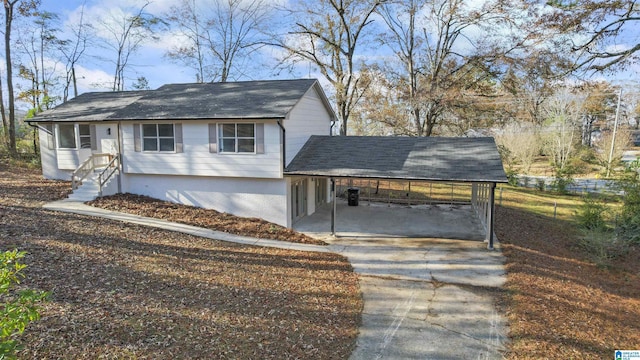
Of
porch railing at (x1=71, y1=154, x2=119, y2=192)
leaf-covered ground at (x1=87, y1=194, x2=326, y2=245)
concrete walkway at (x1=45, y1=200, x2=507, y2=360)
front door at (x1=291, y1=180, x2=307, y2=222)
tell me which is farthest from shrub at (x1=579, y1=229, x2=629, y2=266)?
porch railing at (x1=71, y1=154, x2=119, y2=192)

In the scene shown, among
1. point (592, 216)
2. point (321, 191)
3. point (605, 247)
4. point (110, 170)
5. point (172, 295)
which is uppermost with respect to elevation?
point (110, 170)

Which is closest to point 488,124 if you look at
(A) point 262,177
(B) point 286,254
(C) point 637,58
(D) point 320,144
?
(C) point 637,58

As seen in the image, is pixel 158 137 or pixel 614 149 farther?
pixel 614 149

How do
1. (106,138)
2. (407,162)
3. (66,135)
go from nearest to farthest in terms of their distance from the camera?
(407,162) → (106,138) → (66,135)

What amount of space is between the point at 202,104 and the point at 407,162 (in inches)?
312

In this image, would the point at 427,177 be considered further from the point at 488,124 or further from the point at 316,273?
the point at 488,124

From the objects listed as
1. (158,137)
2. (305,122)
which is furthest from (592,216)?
(158,137)

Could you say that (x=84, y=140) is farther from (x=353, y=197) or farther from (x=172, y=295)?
(x=172, y=295)

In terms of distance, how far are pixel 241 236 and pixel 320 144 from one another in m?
5.17

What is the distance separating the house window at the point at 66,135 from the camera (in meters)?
16.3

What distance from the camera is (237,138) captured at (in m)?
12.8

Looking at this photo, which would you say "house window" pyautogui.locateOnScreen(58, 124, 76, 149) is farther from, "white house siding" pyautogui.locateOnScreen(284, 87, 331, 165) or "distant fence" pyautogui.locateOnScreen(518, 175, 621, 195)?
"distant fence" pyautogui.locateOnScreen(518, 175, 621, 195)

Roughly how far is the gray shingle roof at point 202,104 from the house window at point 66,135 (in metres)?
0.51

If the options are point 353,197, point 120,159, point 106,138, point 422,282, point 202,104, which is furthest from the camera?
point 353,197
